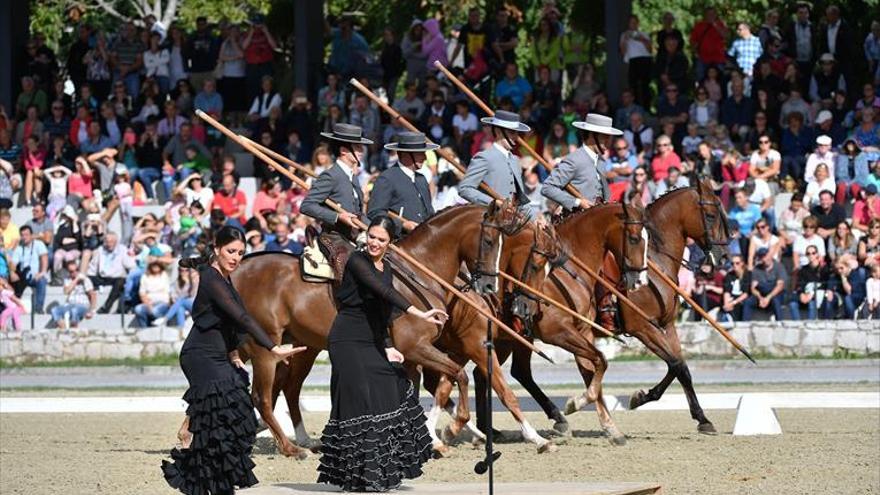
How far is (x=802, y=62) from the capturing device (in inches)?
1079

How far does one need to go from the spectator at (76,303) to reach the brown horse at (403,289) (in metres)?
11.9

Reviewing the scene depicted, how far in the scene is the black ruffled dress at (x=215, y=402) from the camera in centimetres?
1023

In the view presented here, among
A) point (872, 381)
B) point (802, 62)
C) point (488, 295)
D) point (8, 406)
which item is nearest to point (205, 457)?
point (488, 295)

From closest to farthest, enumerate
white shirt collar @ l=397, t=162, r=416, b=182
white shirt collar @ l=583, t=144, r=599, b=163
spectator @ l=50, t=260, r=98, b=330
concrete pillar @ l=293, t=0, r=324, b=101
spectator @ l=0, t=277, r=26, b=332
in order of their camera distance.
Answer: white shirt collar @ l=397, t=162, r=416, b=182
white shirt collar @ l=583, t=144, r=599, b=163
spectator @ l=0, t=277, r=26, b=332
spectator @ l=50, t=260, r=98, b=330
concrete pillar @ l=293, t=0, r=324, b=101

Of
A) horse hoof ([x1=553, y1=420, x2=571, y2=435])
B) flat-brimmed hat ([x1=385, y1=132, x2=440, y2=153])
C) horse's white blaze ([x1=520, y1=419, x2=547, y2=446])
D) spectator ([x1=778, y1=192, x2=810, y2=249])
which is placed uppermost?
flat-brimmed hat ([x1=385, y1=132, x2=440, y2=153])

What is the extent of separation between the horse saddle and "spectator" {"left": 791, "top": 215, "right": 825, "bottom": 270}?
35.4 ft

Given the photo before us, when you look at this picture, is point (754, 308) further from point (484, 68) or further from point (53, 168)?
point (53, 168)

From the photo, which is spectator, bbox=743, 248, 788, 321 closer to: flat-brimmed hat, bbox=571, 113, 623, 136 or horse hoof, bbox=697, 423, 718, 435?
flat-brimmed hat, bbox=571, 113, 623, 136

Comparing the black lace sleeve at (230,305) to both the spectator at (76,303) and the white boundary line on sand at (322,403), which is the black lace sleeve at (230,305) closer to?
the white boundary line on sand at (322,403)

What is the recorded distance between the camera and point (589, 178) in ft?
54.5

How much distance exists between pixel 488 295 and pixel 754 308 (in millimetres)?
10240

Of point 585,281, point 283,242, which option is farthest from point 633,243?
point 283,242

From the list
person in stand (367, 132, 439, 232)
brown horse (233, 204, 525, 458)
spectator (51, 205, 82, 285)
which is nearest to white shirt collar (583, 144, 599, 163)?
person in stand (367, 132, 439, 232)

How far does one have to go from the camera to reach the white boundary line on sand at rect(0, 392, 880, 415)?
18.4 meters
